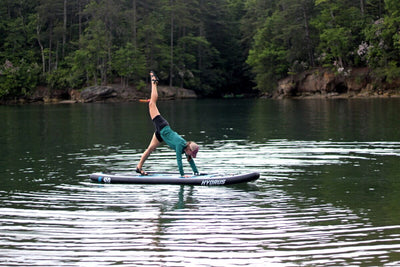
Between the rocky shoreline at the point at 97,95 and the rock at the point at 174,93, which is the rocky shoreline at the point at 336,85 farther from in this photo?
the rocky shoreline at the point at 97,95

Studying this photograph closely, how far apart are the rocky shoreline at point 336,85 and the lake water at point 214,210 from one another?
1731 inches

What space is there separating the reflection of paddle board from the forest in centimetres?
5348

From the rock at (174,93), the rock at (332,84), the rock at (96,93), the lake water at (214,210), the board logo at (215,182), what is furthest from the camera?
the rock at (174,93)

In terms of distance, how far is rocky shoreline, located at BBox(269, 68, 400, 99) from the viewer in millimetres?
61562

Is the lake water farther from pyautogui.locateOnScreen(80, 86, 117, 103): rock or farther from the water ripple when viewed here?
pyautogui.locateOnScreen(80, 86, 117, 103): rock

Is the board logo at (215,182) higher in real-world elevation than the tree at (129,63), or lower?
lower

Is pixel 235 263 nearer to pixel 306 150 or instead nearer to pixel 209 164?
pixel 209 164

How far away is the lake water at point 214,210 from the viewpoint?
7375 millimetres

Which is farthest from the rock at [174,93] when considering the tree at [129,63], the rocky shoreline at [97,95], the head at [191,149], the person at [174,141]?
the head at [191,149]

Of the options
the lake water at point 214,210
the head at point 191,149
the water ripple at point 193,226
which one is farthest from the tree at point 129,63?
the head at point 191,149

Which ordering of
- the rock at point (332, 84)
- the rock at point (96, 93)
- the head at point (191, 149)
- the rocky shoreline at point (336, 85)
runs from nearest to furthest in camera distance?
the head at point (191, 149) < the rocky shoreline at point (336, 85) < the rock at point (332, 84) < the rock at point (96, 93)

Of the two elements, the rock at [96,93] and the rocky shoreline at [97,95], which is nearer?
the rock at [96,93]

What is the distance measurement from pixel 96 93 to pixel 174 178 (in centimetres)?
6354

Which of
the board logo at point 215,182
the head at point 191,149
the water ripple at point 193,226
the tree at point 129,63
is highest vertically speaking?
the tree at point 129,63
